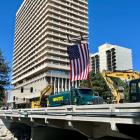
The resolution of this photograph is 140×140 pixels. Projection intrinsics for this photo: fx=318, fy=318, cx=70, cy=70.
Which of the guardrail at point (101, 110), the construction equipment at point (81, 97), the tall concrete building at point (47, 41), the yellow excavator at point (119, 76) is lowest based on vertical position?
the guardrail at point (101, 110)

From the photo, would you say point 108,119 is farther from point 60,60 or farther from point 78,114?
point 60,60

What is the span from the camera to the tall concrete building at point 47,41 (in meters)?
100

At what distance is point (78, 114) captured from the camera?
17.5m

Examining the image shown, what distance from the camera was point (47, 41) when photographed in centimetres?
10256

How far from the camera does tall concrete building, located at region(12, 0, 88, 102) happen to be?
3947 inches

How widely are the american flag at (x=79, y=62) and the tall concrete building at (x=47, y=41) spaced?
7235cm

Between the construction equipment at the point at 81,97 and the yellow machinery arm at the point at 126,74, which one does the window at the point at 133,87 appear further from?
the yellow machinery arm at the point at 126,74

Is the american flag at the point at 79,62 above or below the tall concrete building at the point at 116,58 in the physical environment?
below

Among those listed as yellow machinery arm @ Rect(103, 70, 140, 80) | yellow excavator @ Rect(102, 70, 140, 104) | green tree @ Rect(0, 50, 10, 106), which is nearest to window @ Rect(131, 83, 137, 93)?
yellow excavator @ Rect(102, 70, 140, 104)

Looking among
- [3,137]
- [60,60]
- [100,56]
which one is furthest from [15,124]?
[100,56]

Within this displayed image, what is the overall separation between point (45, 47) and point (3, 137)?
2509 inches

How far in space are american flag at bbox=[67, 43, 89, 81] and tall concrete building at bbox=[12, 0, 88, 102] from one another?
72.3 m

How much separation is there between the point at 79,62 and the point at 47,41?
80.1 metres

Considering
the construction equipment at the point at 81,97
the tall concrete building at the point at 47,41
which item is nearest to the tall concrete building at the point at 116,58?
the tall concrete building at the point at 47,41
